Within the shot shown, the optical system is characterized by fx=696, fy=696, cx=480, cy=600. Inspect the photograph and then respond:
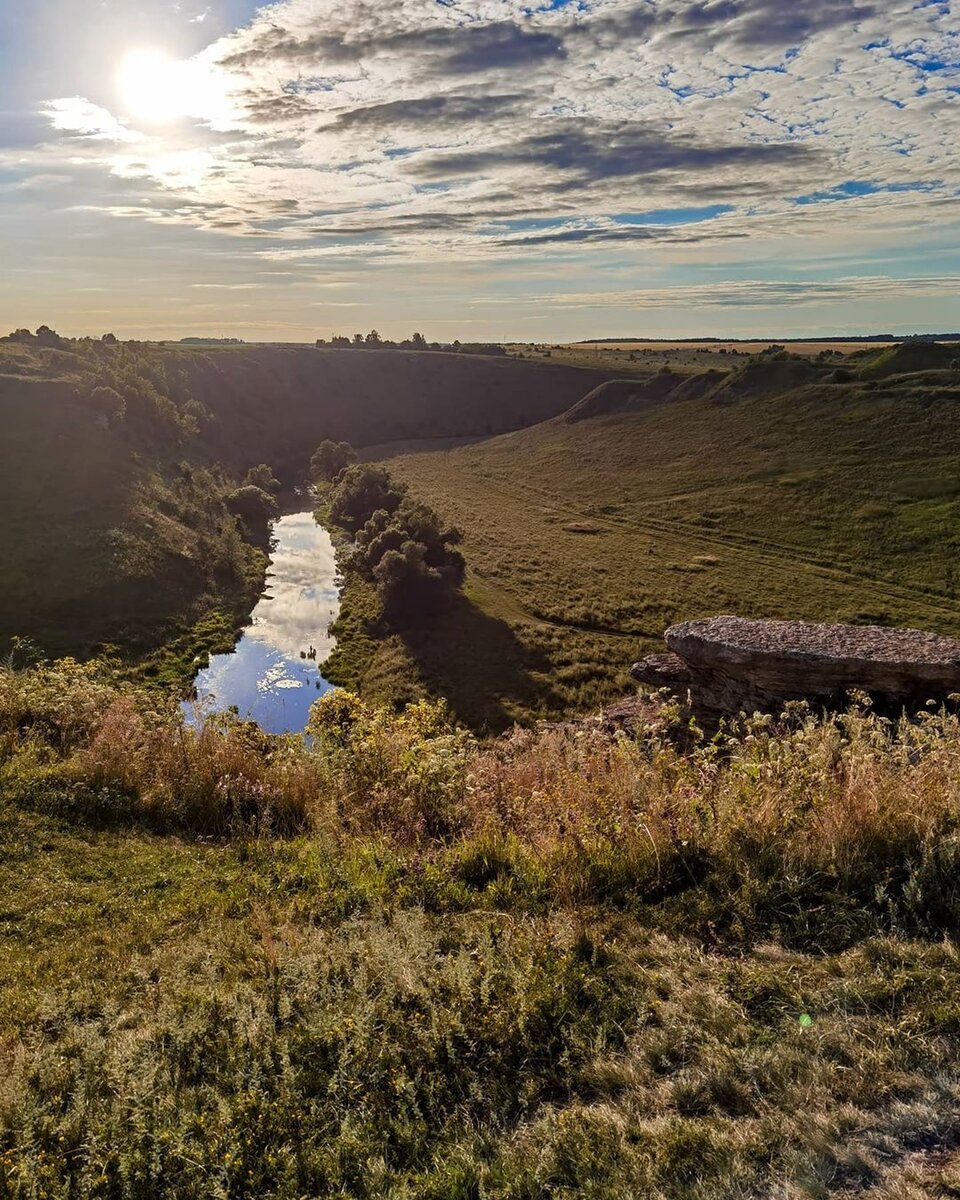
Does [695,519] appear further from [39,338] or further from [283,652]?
[39,338]

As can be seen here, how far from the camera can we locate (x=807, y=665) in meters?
14.1

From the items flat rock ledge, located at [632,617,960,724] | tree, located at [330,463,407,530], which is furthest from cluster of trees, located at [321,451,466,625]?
flat rock ledge, located at [632,617,960,724]

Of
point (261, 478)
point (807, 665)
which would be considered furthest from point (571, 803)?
point (261, 478)

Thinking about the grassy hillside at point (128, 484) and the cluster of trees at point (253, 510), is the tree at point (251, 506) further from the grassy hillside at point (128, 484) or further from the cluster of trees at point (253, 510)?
the grassy hillside at point (128, 484)

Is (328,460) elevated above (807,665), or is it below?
above

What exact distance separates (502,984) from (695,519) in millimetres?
64336

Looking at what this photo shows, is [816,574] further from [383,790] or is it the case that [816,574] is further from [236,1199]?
[236,1199]

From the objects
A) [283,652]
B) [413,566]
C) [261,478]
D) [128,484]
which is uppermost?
[261,478]

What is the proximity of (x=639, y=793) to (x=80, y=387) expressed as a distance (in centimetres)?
8101

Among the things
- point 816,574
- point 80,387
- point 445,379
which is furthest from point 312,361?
point 816,574

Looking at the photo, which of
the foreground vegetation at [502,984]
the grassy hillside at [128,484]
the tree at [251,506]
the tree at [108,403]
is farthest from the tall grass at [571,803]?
the tree at [108,403]

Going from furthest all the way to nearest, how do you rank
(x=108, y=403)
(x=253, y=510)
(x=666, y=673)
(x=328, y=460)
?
1. (x=328, y=460)
2. (x=253, y=510)
3. (x=108, y=403)
4. (x=666, y=673)

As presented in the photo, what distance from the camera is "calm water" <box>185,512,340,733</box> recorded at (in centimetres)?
3553

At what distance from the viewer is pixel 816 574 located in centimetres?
4959
